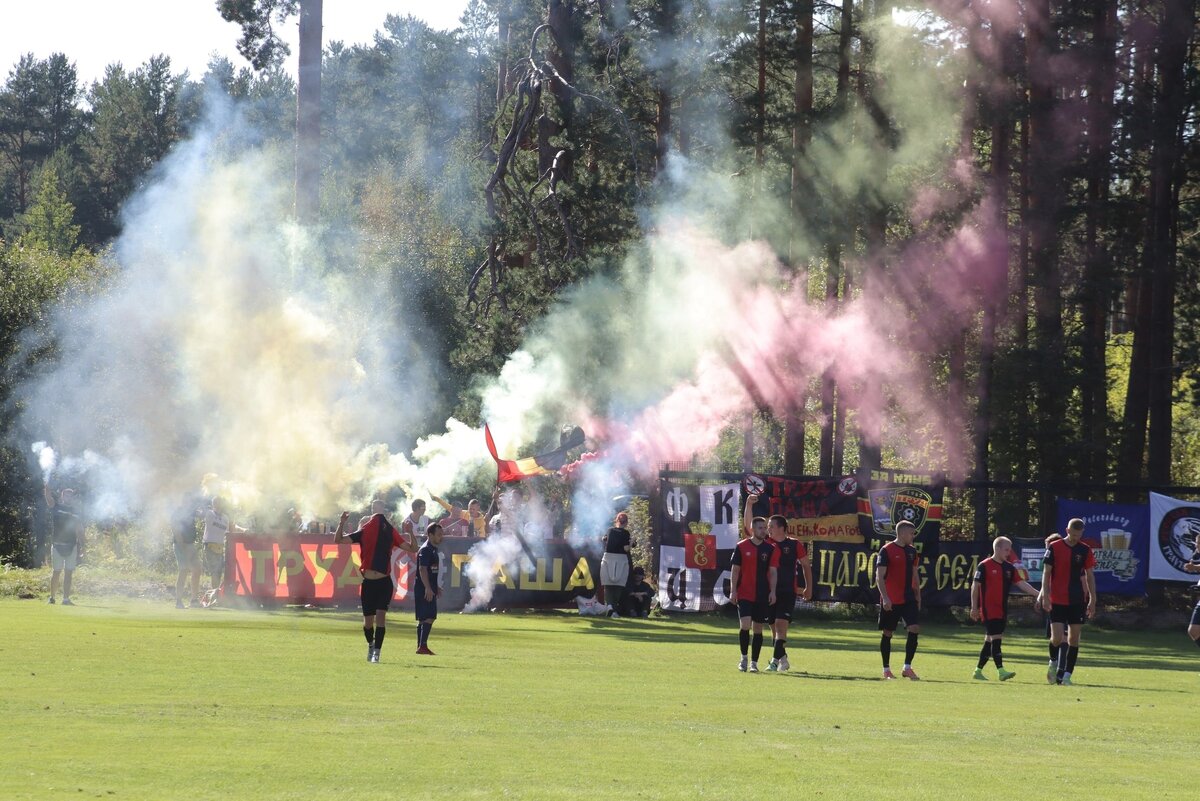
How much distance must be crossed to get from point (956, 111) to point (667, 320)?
8.79 metres

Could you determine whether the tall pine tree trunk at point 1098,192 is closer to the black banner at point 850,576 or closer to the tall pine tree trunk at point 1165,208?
the tall pine tree trunk at point 1165,208

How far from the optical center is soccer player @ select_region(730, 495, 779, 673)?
18.4 m

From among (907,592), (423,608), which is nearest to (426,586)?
(423,608)

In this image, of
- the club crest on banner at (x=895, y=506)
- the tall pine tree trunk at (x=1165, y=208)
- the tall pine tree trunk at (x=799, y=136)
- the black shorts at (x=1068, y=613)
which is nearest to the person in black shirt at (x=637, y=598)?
the club crest on banner at (x=895, y=506)

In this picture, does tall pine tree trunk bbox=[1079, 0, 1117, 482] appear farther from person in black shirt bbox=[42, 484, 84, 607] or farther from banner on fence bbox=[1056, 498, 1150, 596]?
person in black shirt bbox=[42, 484, 84, 607]

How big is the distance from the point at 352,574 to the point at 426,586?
9.90 m

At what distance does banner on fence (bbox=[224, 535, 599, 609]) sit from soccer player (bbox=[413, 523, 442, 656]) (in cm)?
924

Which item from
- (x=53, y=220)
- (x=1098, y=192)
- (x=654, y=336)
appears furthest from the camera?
(x=53, y=220)

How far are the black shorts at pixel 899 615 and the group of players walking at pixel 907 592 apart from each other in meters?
0.01

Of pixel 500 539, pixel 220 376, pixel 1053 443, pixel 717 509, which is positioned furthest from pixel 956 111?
pixel 220 376

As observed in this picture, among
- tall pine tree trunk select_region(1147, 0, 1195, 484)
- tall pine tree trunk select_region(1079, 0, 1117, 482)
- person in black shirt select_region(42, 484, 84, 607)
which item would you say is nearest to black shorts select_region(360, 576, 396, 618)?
person in black shirt select_region(42, 484, 84, 607)

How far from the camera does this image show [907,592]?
18.9m

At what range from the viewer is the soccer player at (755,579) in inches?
726

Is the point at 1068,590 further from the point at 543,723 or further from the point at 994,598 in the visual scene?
the point at 543,723
